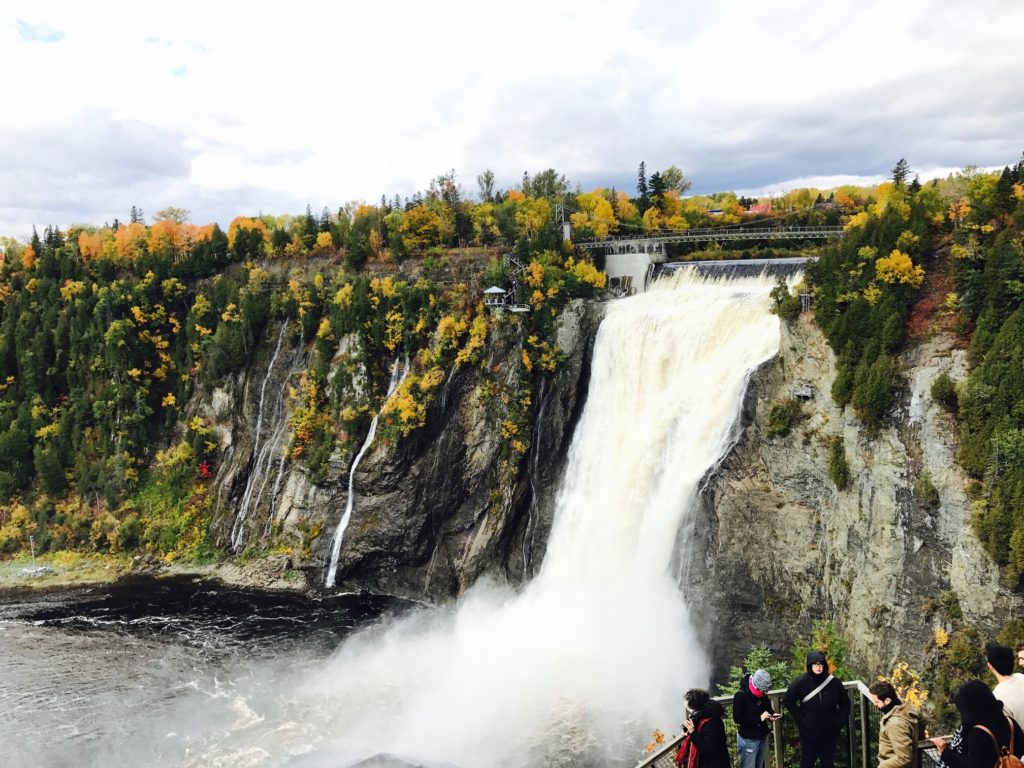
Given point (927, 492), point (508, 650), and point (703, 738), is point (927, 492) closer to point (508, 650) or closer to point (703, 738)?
point (703, 738)

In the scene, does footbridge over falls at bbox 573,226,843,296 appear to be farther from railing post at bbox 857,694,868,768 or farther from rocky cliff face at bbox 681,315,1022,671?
railing post at bbox 857,694,868,768

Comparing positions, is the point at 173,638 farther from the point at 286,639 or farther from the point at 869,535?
the point at 869,535

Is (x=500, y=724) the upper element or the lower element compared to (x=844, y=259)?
lower

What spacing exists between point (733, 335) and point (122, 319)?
4574 centimetres

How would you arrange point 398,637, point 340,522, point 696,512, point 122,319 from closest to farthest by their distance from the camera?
point 696,512 → point 398,637 → point 340,522 → point 122,319

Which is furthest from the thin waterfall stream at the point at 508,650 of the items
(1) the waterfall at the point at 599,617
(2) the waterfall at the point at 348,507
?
(2) the waterfall at the point at 348,507

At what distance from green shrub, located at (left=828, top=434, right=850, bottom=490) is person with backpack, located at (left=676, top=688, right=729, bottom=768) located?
17.4 metres

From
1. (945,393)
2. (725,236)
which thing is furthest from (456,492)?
(945,393)

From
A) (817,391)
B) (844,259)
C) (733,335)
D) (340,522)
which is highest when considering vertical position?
(844,259)

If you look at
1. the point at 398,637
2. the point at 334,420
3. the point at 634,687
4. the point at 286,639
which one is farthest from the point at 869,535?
the point at 334,420

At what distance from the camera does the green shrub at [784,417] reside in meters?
26.7

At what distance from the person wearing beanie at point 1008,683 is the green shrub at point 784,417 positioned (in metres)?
18.5

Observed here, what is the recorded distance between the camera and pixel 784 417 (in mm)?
26797

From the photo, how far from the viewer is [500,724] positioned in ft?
82.9
